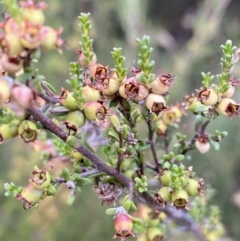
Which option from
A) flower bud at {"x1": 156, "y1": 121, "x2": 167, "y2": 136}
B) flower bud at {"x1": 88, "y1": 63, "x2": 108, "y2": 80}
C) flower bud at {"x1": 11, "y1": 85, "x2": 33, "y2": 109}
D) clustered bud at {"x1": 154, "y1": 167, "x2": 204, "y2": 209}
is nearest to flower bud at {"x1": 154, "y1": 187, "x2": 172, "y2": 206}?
clustered bud at {"x1": 154, "y1": 167, "x2": 204, "y2": 209}

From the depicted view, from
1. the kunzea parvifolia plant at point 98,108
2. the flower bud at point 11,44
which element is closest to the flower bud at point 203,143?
the kunzea parvifolia plant at point 98,108

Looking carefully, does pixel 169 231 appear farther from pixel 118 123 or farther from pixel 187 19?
pixel 187 19

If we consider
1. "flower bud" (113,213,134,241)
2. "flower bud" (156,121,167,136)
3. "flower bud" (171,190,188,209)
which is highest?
"flower bud" (156,121,167,136)

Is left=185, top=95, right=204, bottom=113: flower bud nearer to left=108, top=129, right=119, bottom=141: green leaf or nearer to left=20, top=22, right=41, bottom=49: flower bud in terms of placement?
left=108, top=129, right=119, bottom=141: green leaf

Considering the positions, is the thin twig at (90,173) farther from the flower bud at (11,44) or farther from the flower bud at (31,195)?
the flower bud at (11,44)

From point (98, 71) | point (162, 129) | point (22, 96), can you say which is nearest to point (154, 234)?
point (162, 129)

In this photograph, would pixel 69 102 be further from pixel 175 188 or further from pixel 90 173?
pixel 175 188
